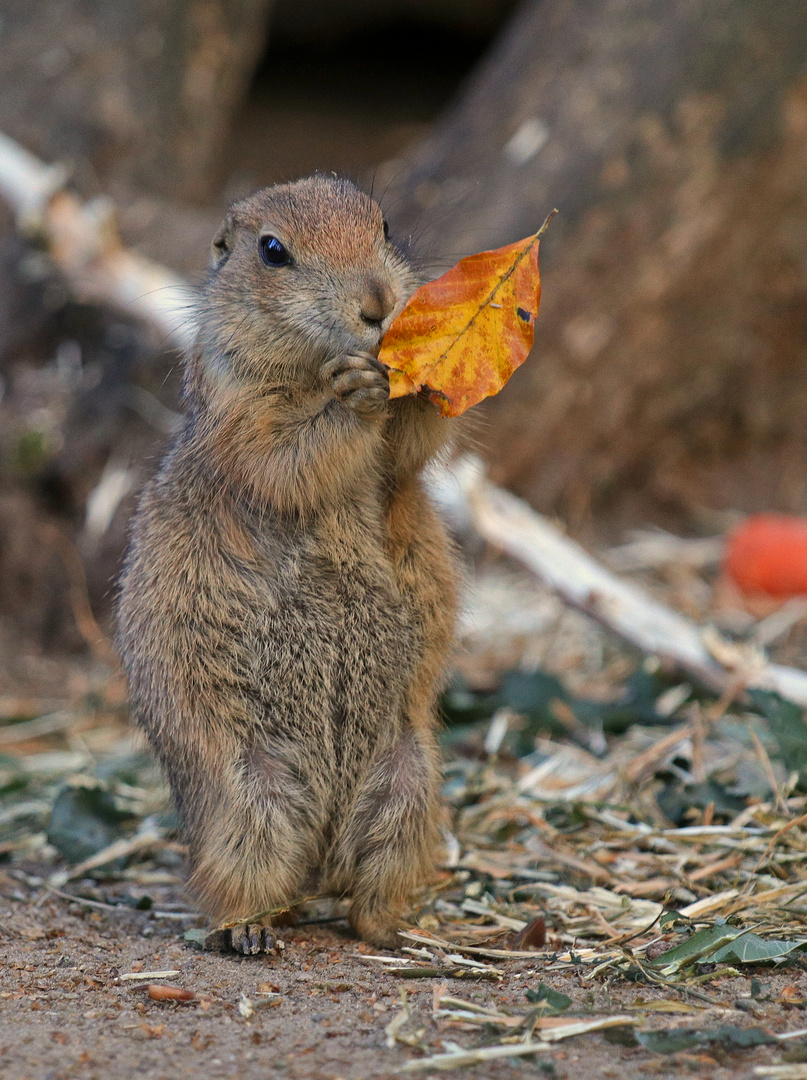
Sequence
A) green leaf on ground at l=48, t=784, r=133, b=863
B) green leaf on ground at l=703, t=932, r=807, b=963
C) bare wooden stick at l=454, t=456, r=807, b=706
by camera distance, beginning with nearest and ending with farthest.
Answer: green leaf on ground at l=703, t=932, r=807, b=963
green leaf on ground at l=48, t=784, r=133, b=863
bare wooden stick at l=454, t=456, r=807, b=706

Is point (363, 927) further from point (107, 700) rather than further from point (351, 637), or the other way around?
point (107, 700)

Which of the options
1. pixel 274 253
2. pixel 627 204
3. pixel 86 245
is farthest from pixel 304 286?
pixel 627 204

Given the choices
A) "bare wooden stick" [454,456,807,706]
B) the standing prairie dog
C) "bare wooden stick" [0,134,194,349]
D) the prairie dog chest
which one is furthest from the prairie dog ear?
"bare wooden stick" [0,134,194,349]

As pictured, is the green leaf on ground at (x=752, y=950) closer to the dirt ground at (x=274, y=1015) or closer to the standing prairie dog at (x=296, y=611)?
the dirt ground at (x=274, y=1015)

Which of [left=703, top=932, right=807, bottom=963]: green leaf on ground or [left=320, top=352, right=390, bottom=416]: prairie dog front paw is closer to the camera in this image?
[left=703, top=932, right=807, bottom=963]: green leaf on ground

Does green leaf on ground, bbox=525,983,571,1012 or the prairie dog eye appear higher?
the prairie dog eye

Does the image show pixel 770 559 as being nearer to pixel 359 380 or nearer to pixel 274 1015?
pixel 359 380

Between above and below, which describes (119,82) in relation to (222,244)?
above

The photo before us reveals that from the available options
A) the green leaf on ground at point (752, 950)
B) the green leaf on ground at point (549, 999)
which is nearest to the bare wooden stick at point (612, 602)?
the green leaf on ground at point (752, 950)

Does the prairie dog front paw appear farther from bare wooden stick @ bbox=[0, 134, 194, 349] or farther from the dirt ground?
bare wooden stick @ bbox=[0, 134, 194, 349]
